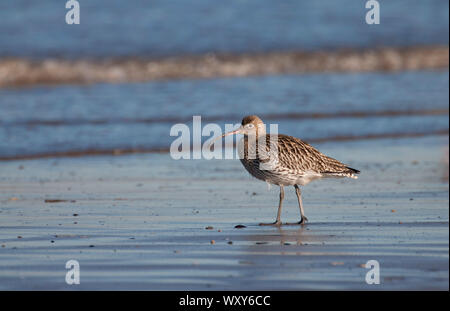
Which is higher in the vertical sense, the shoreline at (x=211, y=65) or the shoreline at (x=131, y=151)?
the shoreline at (x=211, y=65)

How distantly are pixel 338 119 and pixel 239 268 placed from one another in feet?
26.3

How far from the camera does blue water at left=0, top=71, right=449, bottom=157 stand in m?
12.0

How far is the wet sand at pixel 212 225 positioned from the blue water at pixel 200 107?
4.62 feet

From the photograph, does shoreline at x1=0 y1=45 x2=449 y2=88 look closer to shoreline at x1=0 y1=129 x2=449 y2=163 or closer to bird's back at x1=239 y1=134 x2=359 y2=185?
shoreline at x1=0 y1=129 x2=449 y2=163

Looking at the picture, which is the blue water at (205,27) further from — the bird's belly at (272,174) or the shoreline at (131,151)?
the bird's belly at (272,174)

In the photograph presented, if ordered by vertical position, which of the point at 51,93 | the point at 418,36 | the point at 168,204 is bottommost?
the point at 168,204

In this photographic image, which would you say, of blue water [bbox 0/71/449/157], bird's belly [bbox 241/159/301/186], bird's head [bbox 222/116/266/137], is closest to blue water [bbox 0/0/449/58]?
blue water [bbox 0/71/449/157]

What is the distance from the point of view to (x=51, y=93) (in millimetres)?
15719

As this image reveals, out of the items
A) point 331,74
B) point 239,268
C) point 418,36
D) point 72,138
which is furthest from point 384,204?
point 418,36

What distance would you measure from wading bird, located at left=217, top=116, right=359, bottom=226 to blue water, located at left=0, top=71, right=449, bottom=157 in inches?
150

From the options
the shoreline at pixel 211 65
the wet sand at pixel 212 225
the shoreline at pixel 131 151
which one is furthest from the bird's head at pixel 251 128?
the shoreline at pixel 211 65

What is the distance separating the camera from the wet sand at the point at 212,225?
5445 millimetres

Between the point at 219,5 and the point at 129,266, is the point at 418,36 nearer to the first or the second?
the point at 219,5

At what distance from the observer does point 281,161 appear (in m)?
7.48
